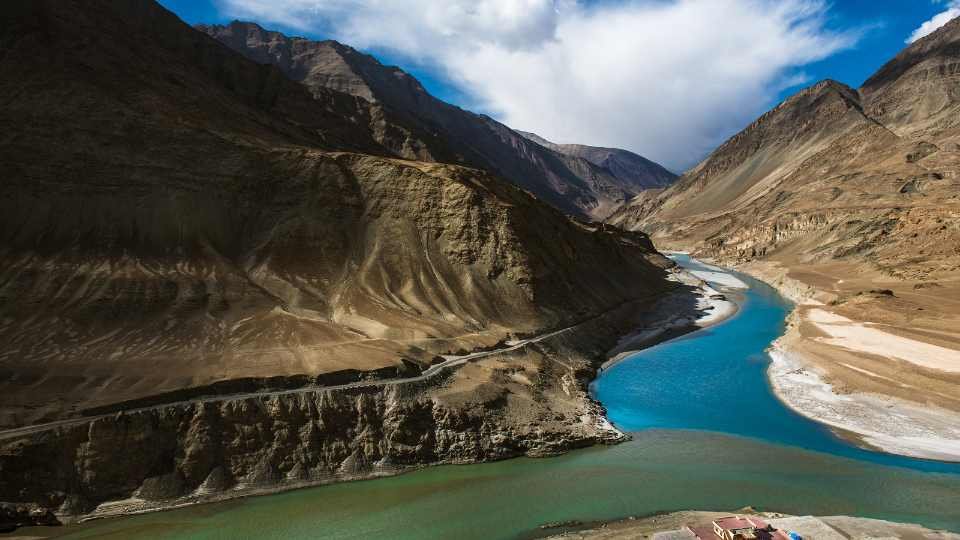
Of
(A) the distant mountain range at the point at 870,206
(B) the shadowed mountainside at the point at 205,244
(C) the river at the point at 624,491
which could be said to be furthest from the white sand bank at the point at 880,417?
(A) the distant mountain range at the point at 870,206

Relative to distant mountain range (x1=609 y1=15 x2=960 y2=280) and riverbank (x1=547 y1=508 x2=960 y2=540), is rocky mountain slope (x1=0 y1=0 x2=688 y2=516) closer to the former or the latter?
riverbank (x1=547 y1=508 x2=960 y2=540)

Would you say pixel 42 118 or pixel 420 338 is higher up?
pixel 42 118

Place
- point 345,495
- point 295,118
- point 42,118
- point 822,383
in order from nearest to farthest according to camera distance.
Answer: point 345,495, point 822,383, point 42,118, point 295,118

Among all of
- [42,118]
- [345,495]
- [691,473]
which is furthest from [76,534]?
[42,118]

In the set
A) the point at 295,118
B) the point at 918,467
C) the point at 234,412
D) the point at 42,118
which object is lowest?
the point at 918,467

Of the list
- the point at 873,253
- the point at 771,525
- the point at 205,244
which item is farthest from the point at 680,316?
the point at 205,244

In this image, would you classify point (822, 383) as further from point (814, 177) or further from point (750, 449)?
point (814, 177)

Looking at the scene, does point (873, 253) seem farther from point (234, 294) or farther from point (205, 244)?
point (205, 244)
